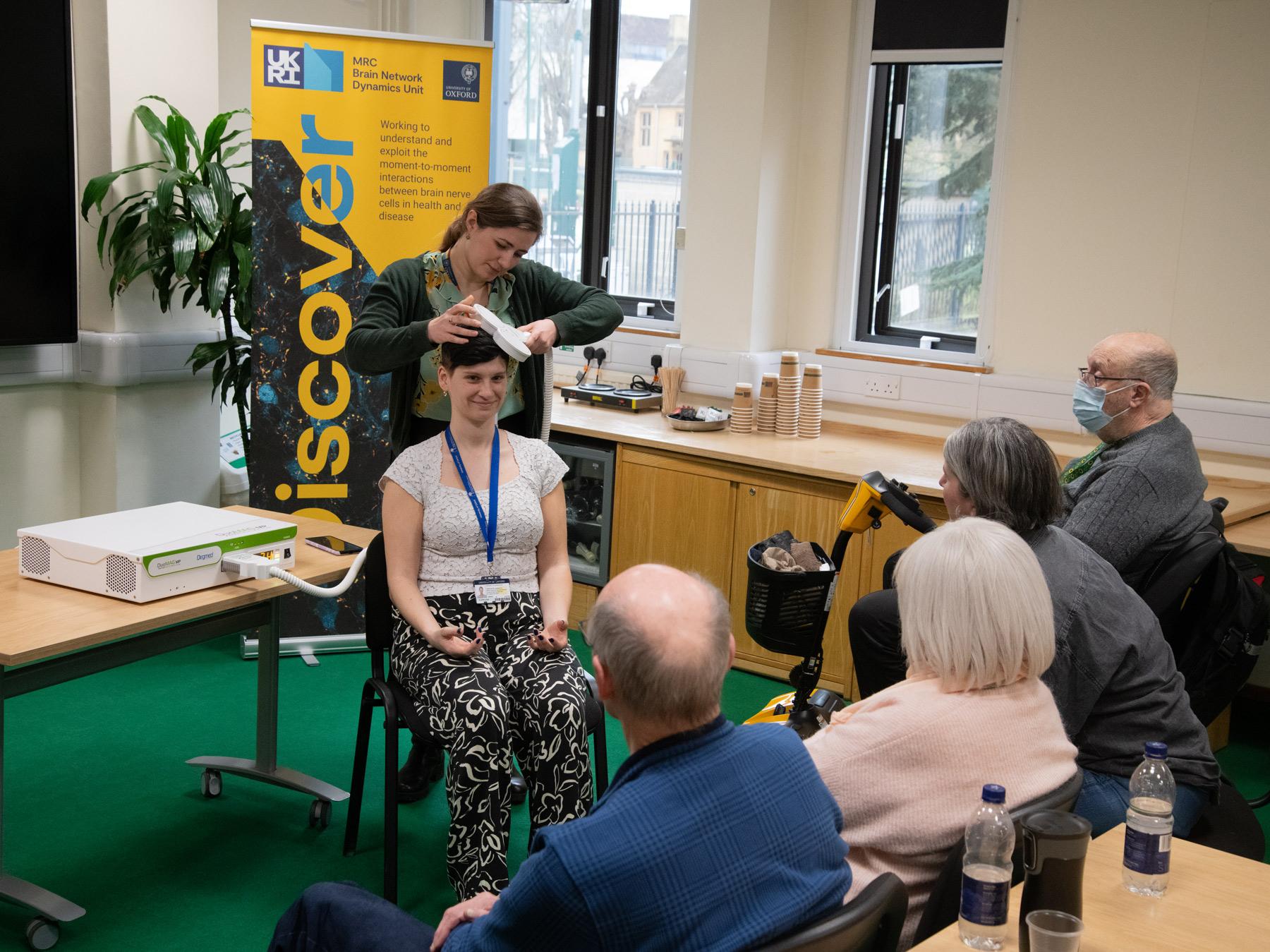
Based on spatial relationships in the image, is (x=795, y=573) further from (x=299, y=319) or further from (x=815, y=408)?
(x=299, y=319)

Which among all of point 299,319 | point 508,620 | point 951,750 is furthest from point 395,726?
point 299,319

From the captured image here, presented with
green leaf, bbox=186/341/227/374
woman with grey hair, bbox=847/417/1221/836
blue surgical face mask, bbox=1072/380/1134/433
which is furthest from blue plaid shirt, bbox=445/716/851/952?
green leaf, bbox=186/341/227/374

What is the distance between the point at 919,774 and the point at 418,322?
5.66ft

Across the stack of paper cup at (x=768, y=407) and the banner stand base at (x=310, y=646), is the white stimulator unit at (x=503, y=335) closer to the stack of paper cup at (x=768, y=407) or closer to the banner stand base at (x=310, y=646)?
the banner stand base at (x=310, y=646)

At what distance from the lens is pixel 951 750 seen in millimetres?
1752

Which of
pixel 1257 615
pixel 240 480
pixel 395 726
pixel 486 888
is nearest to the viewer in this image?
pixel 486 888

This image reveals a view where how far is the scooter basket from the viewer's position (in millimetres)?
3213

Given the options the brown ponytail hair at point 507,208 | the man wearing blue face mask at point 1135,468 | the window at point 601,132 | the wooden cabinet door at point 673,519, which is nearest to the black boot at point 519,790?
the wooden cabinet door at point 673,519

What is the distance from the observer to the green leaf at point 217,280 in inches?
171

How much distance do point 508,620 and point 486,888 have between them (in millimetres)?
615

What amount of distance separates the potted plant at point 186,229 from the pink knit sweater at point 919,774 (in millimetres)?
3293

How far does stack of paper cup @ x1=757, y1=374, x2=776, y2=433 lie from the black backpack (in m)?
1.98

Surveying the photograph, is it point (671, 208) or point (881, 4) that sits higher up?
point (881, 4)

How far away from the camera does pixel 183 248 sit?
4238mm
